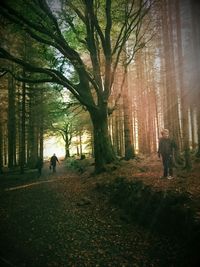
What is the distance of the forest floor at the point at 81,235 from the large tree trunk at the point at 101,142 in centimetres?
374

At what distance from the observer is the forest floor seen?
583 centimetres

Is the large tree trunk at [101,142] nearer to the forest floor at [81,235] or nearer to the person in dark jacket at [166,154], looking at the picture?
the forest floor at [81,235]

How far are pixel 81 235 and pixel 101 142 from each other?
861cm

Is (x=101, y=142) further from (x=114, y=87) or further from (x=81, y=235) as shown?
(x=114, y=87)

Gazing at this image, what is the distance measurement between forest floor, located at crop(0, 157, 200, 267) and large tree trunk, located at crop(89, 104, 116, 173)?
3.74 metres

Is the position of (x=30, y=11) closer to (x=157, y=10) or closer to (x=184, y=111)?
(x=157, y=10)

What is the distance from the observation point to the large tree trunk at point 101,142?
15211mm

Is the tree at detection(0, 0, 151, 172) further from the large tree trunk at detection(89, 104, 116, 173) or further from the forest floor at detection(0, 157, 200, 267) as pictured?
the forest floor at detection(0, 157, 200, 267)

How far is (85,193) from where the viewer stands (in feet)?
39.1

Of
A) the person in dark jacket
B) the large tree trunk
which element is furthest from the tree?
the person in dark jacket

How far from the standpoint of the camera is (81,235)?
732 centimetres

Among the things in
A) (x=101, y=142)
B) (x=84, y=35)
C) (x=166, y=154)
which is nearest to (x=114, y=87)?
(x=84, y=35)

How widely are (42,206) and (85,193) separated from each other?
2431mm

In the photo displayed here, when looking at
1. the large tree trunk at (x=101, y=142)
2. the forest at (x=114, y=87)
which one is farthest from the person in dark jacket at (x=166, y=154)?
the large tree trunk at (x=101, y=142)
